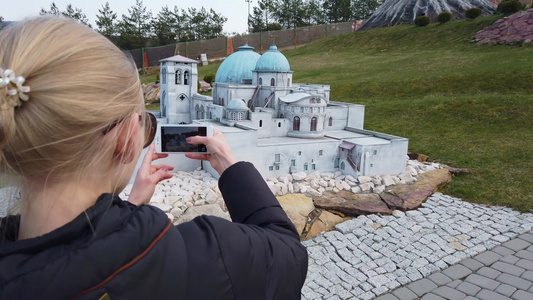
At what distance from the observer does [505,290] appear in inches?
367

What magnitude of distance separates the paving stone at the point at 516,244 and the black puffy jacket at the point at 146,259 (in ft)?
41.4

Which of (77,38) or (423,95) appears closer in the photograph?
(77,38)

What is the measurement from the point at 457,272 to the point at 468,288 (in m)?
0.87

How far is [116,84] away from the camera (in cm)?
144

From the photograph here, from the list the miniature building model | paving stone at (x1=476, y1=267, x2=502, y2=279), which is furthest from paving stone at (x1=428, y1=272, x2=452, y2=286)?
the miniature building model

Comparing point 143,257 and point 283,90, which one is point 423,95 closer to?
point 283,90

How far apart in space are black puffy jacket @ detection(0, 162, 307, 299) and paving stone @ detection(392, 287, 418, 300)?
9.03 metres

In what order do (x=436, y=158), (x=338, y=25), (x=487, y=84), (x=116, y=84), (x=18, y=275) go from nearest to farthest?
(x=18, y=275), (x=116, y=84), (x=436, y=158), (x=487, y=84), (x=338, y=25)

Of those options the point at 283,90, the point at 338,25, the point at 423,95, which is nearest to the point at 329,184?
the point at 283,90

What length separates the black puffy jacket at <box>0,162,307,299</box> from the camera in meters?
1.21

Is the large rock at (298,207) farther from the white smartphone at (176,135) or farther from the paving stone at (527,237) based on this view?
the white smartphone at (176,135)

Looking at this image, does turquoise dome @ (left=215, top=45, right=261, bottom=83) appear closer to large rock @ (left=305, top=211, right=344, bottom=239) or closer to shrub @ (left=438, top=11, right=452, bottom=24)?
large rock @ (left=305, top=211, right=344, bottom=239)

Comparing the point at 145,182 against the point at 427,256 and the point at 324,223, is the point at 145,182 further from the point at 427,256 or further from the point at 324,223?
the point at 324,223

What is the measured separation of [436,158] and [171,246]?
65.5 feet
